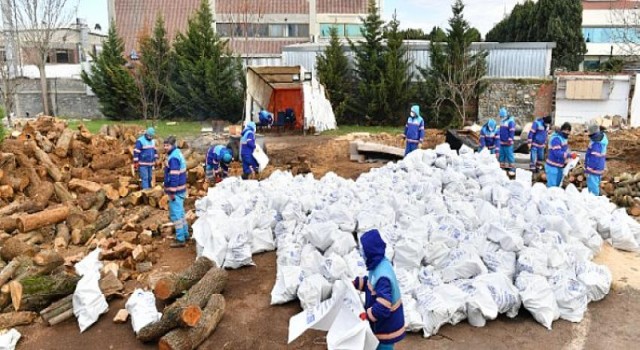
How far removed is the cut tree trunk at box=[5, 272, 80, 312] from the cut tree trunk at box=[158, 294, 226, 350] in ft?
5.35

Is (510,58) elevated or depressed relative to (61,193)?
elevated

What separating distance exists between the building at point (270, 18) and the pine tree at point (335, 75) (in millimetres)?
13659

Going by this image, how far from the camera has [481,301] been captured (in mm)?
5152

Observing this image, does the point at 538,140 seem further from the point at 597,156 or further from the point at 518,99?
→ the point at 518,99

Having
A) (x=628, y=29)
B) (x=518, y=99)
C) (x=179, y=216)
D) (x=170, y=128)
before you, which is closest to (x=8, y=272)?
(x=179, y=216)

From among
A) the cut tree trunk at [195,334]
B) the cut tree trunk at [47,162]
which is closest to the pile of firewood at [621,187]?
the cut tree trunk at [195,334]

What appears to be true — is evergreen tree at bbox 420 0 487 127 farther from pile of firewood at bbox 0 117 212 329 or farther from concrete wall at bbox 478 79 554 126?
pile of firewood at bbox 0 117 212 329

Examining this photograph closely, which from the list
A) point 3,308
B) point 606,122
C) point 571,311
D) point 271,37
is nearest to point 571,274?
point 571,311

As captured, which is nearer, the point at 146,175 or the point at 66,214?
the point at 66,214

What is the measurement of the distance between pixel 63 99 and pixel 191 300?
24.3m

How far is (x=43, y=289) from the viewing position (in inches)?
218

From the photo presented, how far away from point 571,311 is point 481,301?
39.2 inches

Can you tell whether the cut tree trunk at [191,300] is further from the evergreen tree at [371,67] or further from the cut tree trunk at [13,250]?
the evergreen tree at [371,67]

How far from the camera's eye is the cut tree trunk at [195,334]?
4613 millimetres
